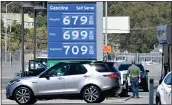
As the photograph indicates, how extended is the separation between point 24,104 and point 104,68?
10.8 feet

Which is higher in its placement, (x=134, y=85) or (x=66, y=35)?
(x=66, y=35)

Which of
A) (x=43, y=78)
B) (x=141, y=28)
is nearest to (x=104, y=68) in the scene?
(x=43, y=78)

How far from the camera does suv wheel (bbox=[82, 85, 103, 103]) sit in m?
19.2

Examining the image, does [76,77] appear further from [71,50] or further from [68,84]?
[71,50]

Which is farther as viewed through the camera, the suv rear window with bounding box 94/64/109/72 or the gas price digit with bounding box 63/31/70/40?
the gas price digit with bounding box 63/31/70/40

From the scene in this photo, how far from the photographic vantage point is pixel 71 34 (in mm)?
24766

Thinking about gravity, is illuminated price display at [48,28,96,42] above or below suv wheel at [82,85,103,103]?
above

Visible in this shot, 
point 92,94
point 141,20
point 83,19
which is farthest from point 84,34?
point 141,20

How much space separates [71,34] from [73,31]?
241 millimetres

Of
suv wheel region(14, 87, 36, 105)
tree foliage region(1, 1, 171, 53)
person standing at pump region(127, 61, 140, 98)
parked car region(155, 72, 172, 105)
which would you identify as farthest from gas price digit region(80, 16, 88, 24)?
tree foliage region(1, 1, 171, 53)

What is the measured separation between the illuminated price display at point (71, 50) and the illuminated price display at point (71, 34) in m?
0.25

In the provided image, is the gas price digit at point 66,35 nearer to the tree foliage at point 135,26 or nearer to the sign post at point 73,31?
the sign post at point 73,31

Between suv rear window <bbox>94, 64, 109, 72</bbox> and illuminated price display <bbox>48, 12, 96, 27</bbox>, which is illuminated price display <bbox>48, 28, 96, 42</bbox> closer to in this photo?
illuminated price display <bbox>48, 12, 96, 27</bbox>

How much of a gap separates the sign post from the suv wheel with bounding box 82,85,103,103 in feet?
17.5
